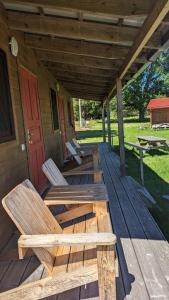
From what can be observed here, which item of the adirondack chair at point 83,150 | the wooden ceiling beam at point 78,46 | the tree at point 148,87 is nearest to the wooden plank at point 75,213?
the wooden ceiling beam at point 78,46

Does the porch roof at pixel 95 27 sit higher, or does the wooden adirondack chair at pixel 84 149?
the porch roof at pixel 95 27

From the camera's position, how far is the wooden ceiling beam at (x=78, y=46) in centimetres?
385

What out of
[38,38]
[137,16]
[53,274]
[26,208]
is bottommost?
[53,274]

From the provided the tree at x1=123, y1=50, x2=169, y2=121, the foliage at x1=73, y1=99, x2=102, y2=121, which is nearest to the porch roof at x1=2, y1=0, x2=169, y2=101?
the tree at x1=123, y1=50, x2=169, y2=121

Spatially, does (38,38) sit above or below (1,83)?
above

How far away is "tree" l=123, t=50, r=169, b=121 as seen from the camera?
3491 cm

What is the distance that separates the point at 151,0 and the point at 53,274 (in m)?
2.32

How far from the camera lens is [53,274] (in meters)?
1.74

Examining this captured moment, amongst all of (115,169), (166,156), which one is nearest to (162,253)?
(115,169)

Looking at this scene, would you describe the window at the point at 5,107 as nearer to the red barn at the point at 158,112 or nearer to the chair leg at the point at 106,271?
the chair leg at the point at 106,271

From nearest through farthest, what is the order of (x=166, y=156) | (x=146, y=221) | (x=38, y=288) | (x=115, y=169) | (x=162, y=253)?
(x=38, y=288), (x=162, y=253), (x=146, y=221), (x=115, y=169), (x=166, y=156)

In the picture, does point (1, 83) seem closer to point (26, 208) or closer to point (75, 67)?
point (26, 208)

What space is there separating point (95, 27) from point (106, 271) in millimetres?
2641

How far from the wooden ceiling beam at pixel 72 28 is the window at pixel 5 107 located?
560 millimetres
